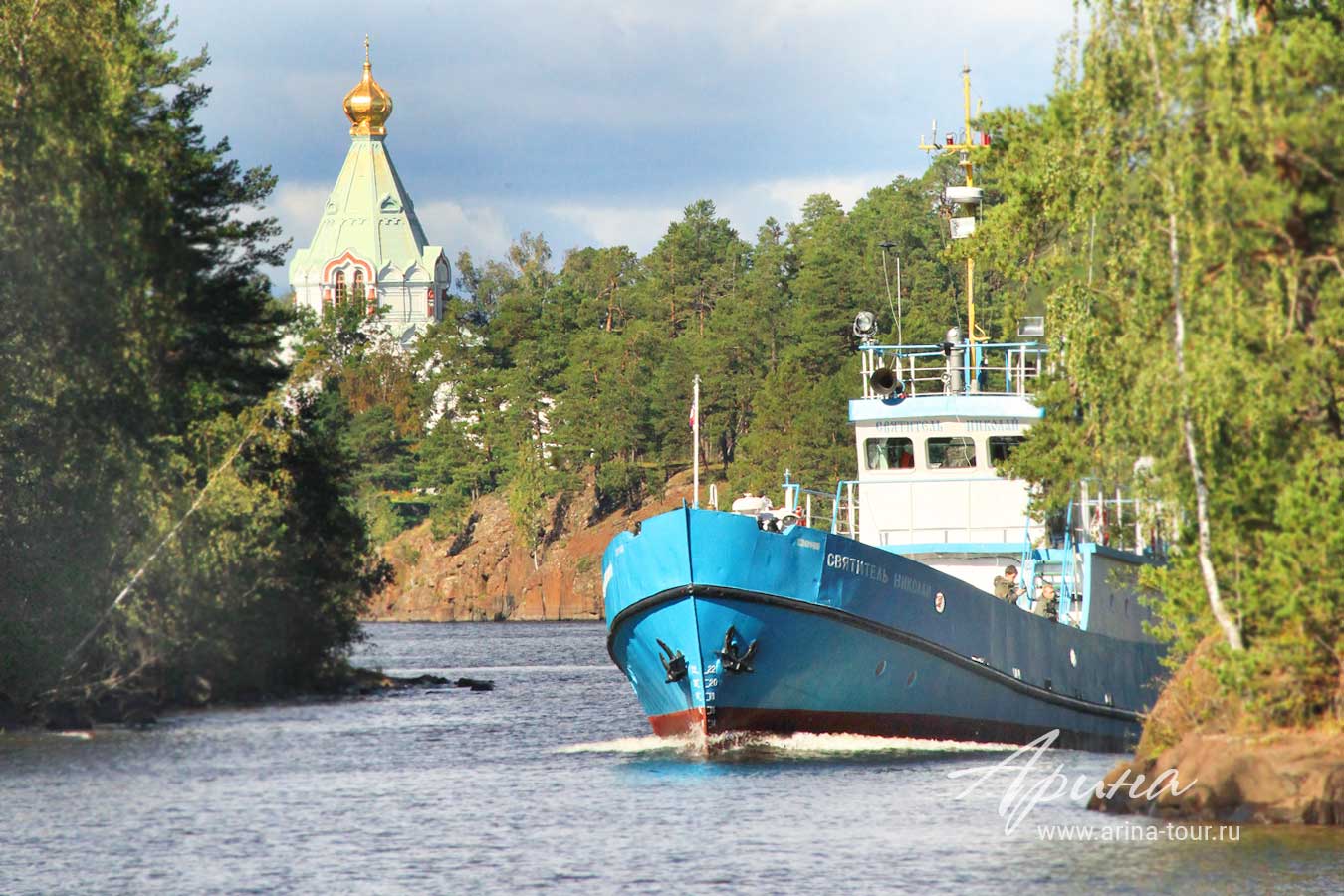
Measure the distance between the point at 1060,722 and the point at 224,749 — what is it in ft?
46.3

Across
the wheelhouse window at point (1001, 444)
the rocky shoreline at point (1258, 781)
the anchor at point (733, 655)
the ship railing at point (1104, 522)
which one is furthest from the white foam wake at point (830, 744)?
the rocky shoreline at point (1258, 781)

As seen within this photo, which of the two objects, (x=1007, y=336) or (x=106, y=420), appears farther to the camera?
(x=106, y=420)

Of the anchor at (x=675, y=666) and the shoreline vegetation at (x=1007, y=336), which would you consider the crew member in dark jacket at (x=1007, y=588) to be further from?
the anchor at (x=675, y=666)

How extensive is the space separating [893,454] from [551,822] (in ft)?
41.6

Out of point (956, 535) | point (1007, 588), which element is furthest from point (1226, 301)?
point (956, 535)

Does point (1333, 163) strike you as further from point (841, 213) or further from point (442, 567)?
point (841, 213)

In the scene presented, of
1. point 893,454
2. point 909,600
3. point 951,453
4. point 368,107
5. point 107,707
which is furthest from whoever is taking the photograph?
point 368,107

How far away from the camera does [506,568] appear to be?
12081cm

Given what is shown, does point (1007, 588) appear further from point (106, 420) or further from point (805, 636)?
point (106, 420)

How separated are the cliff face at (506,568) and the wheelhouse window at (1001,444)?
80907 mm

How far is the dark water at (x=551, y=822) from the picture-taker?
19.5 meters

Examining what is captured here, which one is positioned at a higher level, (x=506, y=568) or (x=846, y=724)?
(x=506, y=568)

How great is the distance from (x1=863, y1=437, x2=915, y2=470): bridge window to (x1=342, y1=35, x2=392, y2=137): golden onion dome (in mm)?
133421

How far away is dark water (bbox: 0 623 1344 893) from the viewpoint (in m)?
19.5
